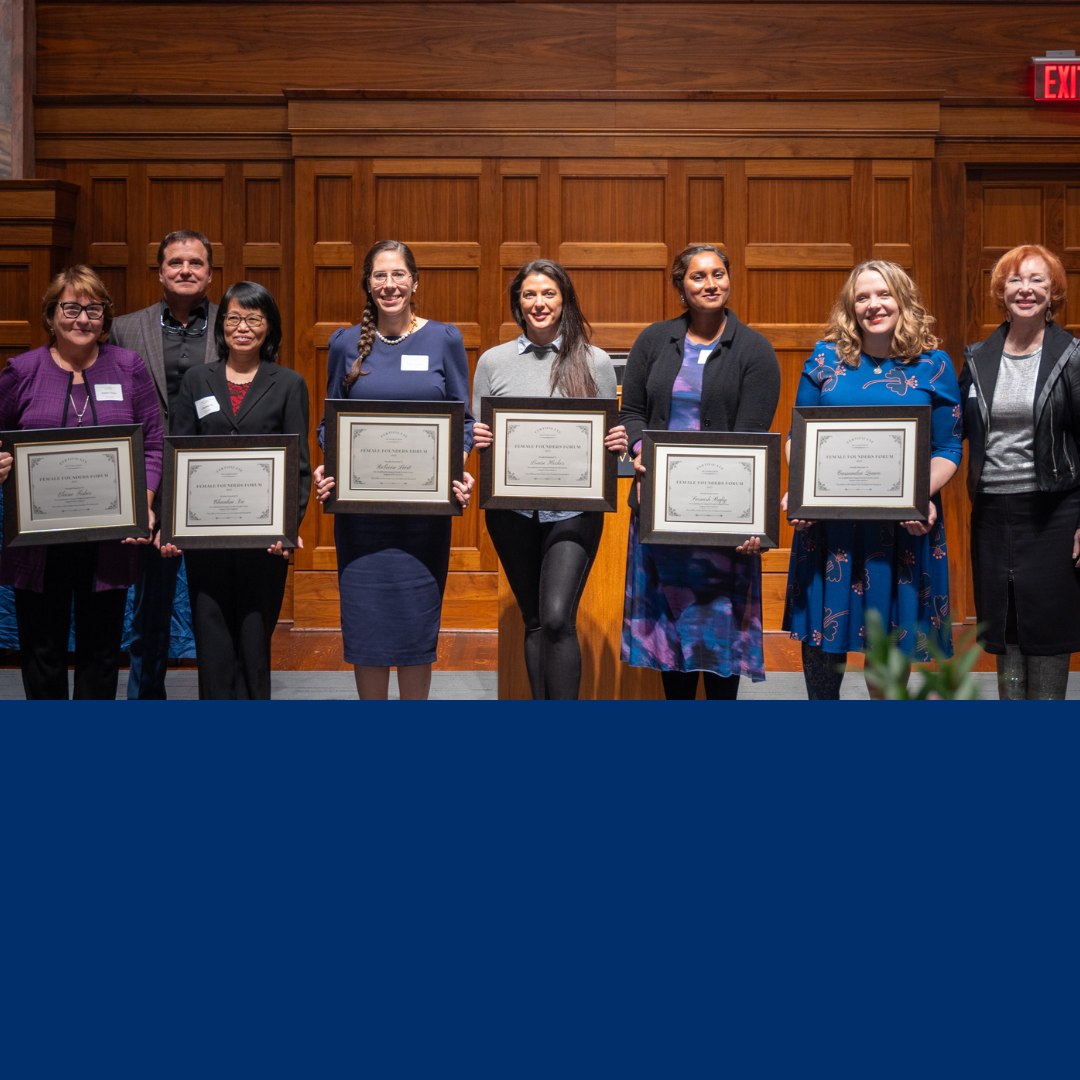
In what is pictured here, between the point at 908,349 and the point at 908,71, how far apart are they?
341cm

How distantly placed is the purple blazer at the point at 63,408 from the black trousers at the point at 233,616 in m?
0.27

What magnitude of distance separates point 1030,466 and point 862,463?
1.79 feet

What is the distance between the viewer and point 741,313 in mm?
5520

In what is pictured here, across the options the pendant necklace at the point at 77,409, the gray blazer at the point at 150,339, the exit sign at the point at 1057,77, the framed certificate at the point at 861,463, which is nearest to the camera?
the framed certificate at the point at 861,463

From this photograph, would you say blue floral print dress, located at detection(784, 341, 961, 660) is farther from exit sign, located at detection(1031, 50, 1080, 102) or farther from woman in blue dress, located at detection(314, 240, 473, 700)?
exit sign, located at detection(1031, 50, 1080, 102)

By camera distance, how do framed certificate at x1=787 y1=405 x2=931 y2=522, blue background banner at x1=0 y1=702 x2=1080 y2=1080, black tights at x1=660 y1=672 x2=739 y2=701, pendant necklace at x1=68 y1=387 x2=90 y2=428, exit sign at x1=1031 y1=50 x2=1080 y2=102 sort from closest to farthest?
blue background banner at x1=0 y1=702 x2=1080 y2=1080, framed certificate at x1=787 y1=405 x2=931 y2=522, black tights at x1=660 y1=672 x2=739 y2=701, pendant necklace at x1=68 y1=387 x2=90 y2=428, exit sign at x1=1031 y1=50 x2=1080 y2=102

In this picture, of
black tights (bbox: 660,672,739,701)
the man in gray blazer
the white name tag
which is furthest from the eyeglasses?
black tights (bbox: 660,672,739,701)

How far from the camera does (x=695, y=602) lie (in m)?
2.86

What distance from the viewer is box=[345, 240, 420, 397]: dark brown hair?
2.91m

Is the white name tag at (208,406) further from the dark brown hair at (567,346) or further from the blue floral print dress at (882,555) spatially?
the blue floral print dress at (882,555)

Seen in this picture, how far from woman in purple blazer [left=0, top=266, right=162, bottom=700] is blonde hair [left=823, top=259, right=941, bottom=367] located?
1970 millimetres

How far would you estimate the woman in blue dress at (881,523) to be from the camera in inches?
108

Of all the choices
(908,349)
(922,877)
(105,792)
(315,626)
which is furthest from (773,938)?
(315,626)

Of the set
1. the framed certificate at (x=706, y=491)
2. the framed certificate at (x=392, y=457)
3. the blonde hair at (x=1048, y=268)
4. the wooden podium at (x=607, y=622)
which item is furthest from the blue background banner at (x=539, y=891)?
the wooden podium at (x=607, y=622)
